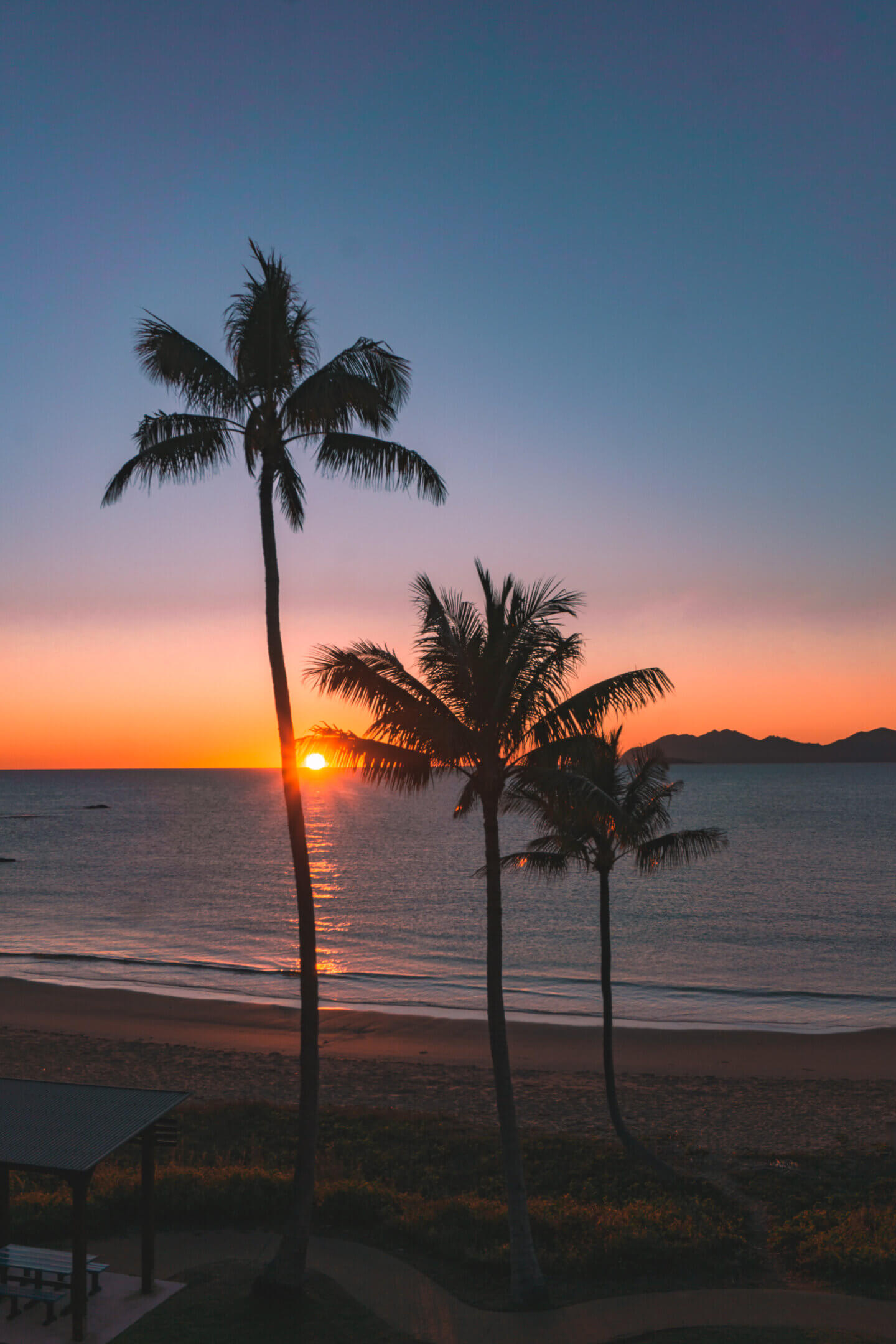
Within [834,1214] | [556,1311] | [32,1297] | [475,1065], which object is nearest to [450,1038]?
[475,1065]

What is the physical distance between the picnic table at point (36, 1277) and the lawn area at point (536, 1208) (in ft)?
7.56

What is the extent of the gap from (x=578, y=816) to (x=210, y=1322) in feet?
24.1

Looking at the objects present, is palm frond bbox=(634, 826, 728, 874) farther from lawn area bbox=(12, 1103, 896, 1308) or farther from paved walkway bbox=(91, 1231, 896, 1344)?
paved walkway bbox=(91, 1231, 896, 1344)

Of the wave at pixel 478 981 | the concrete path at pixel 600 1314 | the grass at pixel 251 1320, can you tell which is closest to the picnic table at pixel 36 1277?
the grass at pixel 251 1320

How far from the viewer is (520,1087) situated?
2336 centimetres

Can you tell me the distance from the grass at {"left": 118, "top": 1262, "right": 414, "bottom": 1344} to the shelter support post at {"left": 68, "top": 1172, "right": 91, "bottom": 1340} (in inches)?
17.3

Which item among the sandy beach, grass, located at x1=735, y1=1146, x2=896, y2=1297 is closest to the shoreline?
the sandy beach

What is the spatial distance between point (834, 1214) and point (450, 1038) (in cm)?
1760

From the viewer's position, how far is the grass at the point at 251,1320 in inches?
352

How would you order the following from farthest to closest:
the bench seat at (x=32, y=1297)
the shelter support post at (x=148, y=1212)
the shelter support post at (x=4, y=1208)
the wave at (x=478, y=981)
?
the wave at (x=478, y=981) → the shelter support post at (x=4, y=1208) → the shelter support post at (x=148, y=1212) → the bench seat at (x=32, y=1297)

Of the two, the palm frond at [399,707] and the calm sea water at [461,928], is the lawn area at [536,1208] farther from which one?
the calm sea water at [461,928]

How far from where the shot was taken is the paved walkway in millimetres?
9500

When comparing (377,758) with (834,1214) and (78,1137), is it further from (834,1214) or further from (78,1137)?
(834,1214)

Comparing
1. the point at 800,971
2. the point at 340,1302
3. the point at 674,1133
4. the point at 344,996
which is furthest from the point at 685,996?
the point at 340,1302
